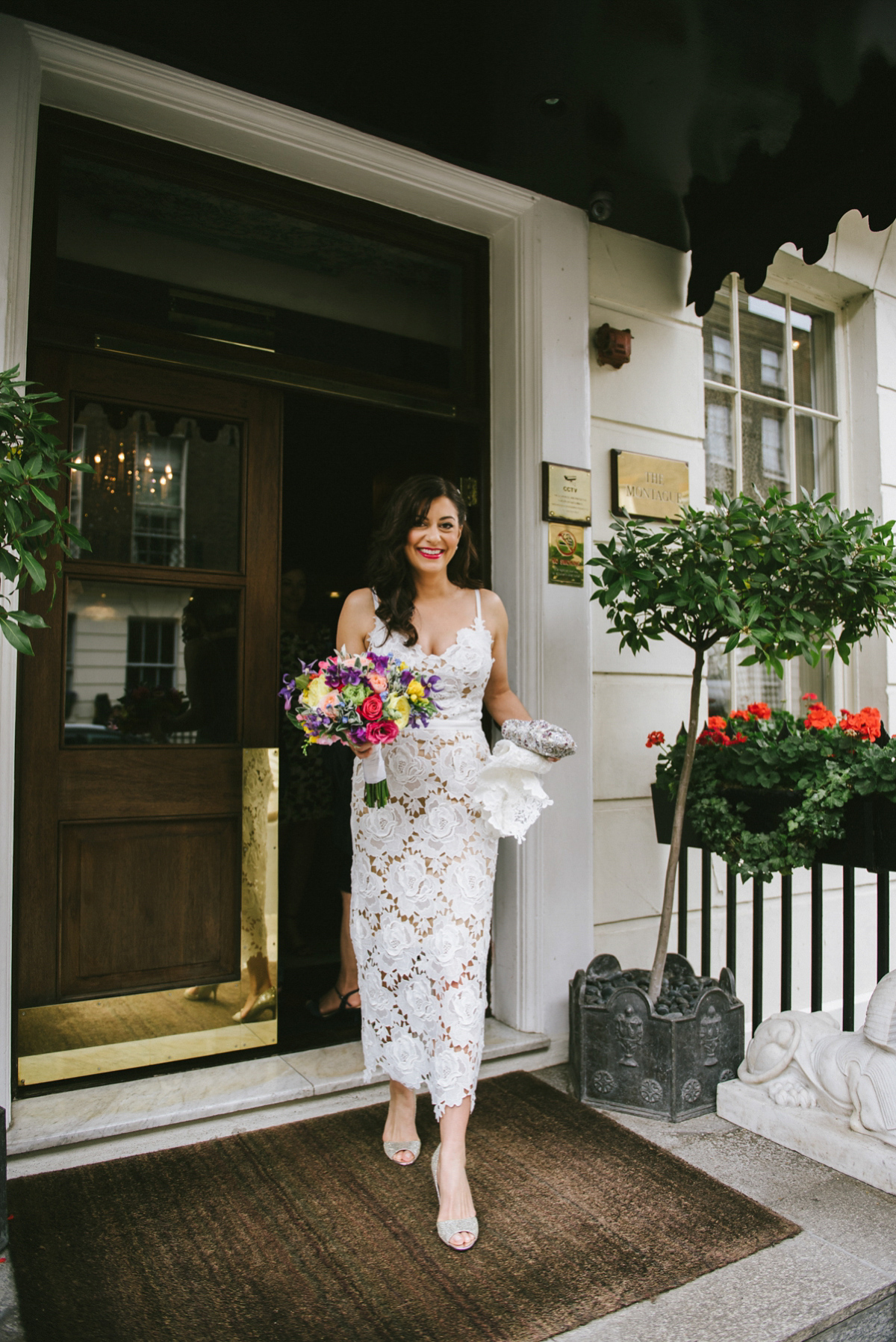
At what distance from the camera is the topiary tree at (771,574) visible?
245cm

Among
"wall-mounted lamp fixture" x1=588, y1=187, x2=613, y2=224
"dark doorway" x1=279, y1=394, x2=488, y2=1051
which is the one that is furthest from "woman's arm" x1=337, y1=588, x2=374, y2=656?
"wall-mounted lamp fixture" x1=588, y1=187, x2=613, y2=224

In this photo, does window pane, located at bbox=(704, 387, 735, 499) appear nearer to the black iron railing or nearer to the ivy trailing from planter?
the ivy trailing from planter

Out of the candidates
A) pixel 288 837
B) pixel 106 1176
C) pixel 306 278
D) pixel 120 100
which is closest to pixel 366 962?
pixel 106 1176

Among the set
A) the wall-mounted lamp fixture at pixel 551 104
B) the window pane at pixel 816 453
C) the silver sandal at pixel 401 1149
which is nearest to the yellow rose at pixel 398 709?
the silver sandal at pixel 401 1149

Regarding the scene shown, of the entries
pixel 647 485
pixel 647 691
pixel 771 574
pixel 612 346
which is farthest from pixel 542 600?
pixel 612 346

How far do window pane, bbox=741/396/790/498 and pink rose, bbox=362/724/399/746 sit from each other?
9.66 feet

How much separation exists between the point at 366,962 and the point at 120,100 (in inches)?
106

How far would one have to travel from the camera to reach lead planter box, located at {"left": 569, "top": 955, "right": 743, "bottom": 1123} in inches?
103

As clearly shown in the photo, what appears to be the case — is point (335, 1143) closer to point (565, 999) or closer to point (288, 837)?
point (565, 999)

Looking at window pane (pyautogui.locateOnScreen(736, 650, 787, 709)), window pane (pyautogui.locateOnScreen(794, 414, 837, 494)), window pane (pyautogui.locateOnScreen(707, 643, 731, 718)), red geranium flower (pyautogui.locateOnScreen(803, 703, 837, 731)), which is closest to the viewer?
red geranium flower (pyautogui.locateOnScreen(803, 703, 837, 731))

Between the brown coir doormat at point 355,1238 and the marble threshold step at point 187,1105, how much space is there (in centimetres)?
8

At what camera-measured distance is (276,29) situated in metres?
2.37

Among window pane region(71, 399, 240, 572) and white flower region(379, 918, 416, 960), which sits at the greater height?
window pane region(71, 399, 240, 572)

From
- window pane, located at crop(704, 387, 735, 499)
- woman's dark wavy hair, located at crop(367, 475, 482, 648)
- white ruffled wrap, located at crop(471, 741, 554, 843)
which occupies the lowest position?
white ruffled wrap, located at crop(471, 741, 554, 843)
